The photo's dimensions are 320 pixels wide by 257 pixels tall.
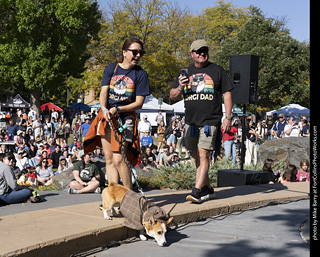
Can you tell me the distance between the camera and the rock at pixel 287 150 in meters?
16.8

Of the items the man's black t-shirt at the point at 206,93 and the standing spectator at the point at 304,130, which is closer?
the man's black t-shirt at the point at 206,93

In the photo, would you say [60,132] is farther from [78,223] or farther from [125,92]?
[78,223]

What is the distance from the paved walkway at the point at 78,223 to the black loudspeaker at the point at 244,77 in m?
3.34

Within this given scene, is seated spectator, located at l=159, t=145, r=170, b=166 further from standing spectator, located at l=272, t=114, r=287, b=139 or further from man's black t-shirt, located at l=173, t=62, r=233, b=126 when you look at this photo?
man's black t-shirt, located at l=173, t=62, r=233, b=126

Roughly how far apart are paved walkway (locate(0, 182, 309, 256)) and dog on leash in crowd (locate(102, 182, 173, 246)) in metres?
0.14

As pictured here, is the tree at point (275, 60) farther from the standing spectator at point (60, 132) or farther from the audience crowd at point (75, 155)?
the standing spectator at point (60, 132)

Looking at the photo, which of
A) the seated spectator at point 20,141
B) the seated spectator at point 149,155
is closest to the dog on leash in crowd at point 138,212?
the seated spectator at point 149,155

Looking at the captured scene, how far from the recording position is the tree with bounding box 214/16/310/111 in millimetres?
40219

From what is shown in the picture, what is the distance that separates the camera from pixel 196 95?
6.20 meters

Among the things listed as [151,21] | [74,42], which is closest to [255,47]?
[151,21]

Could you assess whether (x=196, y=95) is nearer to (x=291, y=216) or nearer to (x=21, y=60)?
(x=291, y=216)

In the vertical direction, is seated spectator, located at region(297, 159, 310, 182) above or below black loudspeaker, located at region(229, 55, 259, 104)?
below

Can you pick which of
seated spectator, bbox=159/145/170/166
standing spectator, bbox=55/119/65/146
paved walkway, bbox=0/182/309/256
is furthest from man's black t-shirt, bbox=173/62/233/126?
standing spectator, bbox=55/119/65/146

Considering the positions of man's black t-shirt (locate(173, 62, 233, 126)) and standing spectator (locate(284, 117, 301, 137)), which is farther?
standing spectator (locate(284, 117, 301, 137))
